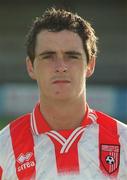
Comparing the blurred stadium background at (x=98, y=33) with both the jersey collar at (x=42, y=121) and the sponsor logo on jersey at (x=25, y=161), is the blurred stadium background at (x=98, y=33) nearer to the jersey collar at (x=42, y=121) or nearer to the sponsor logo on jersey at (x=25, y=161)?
the jersey collar at (x=42, y=121)

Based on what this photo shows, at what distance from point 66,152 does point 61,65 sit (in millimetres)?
425

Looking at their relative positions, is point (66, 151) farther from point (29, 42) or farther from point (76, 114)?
point (29, 42)

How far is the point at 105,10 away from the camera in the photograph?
72.2 feet

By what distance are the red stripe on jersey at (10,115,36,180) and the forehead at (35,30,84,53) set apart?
40 cm

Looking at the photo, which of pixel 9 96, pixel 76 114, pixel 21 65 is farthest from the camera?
pixel 21 65

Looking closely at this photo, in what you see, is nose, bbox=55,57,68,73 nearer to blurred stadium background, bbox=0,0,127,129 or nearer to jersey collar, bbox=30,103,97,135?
jersey collar, bbox=30,103,97,135

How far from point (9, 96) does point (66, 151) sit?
14547 millimetres

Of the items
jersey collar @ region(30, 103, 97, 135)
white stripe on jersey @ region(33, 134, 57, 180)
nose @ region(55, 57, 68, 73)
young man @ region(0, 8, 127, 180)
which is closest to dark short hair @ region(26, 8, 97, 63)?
young man @ region(0, 8, 127, 180)

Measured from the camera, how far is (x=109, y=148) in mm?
2834

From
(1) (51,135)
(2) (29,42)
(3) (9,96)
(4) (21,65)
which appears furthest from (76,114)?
(4) (21,65)

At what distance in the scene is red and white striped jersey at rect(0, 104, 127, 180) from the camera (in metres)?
2.79

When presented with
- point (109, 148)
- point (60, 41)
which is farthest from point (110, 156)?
point (60, 41)

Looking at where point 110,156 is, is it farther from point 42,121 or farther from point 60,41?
point 60,41

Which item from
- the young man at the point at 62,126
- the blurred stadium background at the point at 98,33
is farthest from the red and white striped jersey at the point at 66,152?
the blurred stadium background at the point at 98,33
